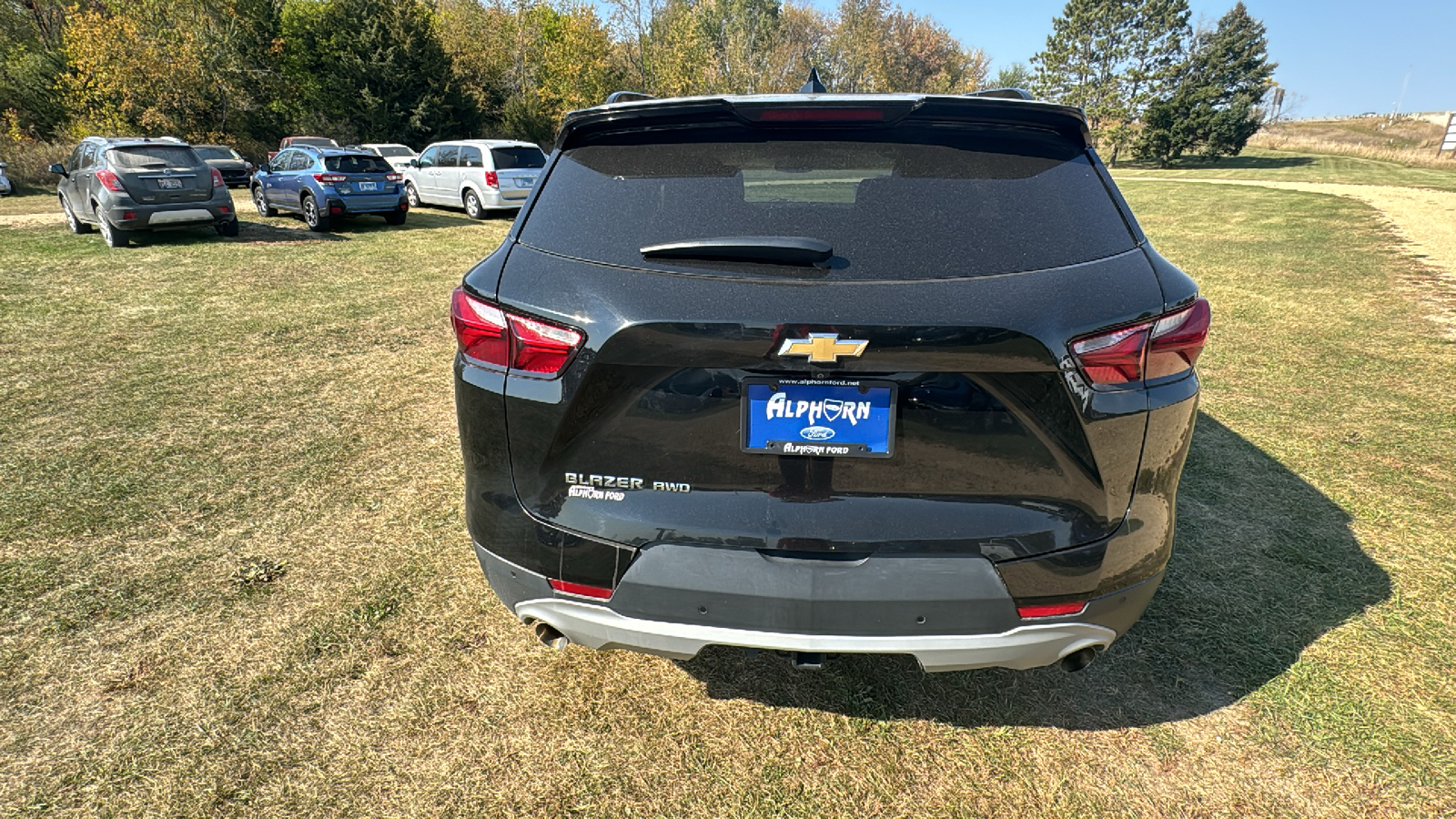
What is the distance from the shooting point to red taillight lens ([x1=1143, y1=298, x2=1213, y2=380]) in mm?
1841

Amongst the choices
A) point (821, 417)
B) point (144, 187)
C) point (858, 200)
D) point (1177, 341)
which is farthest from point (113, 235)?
point (1177, 341)

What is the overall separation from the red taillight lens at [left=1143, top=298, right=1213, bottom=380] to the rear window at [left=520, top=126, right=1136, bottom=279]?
0.23m

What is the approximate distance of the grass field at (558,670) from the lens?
212 cm

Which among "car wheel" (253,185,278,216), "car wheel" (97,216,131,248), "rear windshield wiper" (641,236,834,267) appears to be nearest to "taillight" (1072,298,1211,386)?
"rear windshield wiper" (641,236,834,267)

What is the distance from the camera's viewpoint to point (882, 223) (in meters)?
1.87

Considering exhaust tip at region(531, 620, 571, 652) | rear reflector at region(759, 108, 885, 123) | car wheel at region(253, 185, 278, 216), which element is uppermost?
rear reflector at region(759, 108, 885, 123)

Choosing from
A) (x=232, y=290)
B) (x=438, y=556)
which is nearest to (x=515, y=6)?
(x=232, y=290)

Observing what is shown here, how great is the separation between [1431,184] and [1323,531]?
106 feet

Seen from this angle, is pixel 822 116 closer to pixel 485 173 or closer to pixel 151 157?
pixel 151 157

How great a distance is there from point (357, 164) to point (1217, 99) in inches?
2193

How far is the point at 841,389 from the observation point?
5.75ft

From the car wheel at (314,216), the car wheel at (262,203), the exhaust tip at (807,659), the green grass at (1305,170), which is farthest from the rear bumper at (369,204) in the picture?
the green grass at (1305,170)

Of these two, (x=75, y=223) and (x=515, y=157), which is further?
(x=515, y=157)

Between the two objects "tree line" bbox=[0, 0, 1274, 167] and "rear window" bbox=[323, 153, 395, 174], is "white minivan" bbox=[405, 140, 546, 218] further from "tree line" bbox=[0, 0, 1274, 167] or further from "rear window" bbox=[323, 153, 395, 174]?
"tree line" bbox=[0, 0, 1274, 167]
